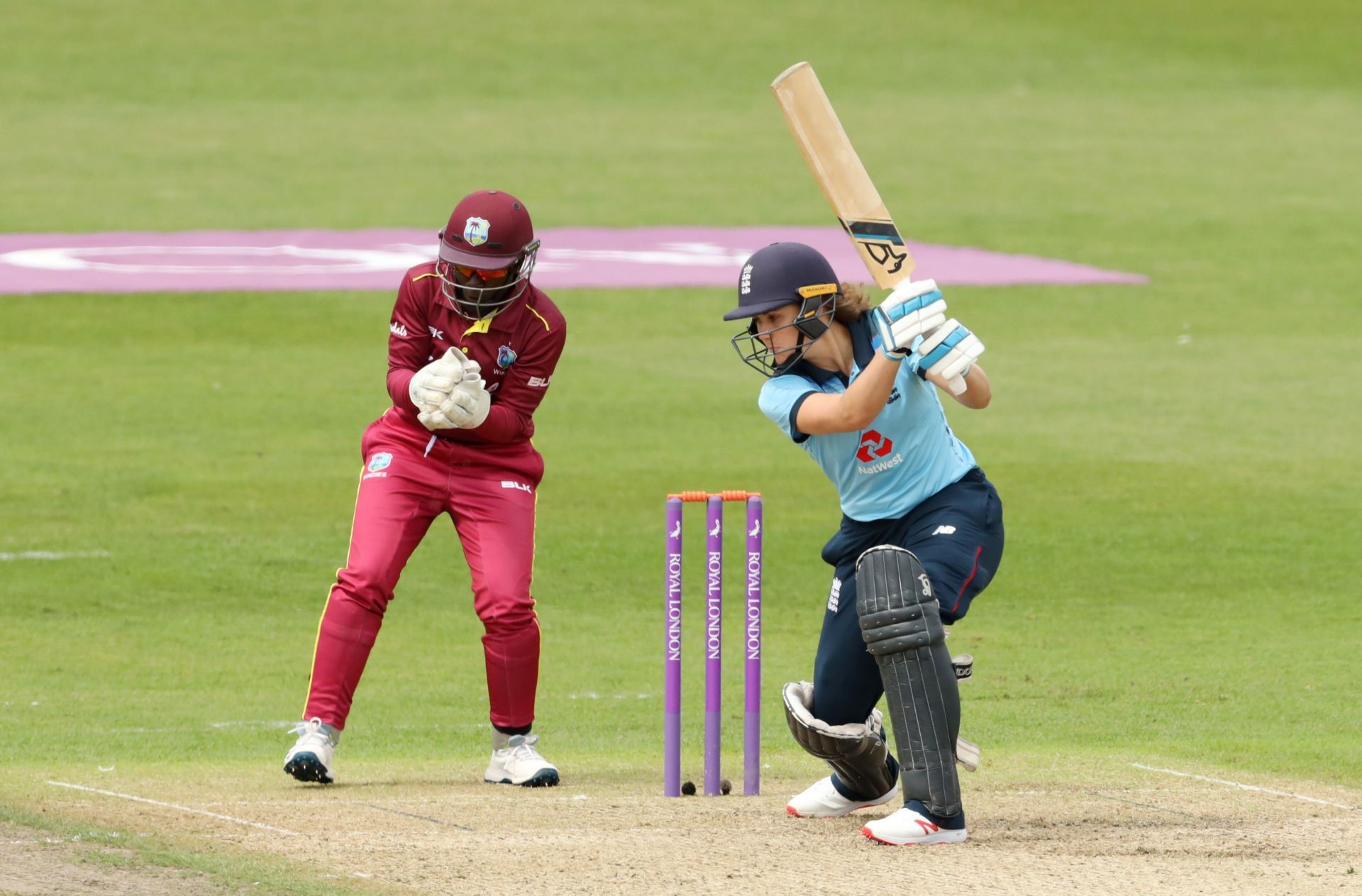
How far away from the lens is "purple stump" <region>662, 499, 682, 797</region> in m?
6.78

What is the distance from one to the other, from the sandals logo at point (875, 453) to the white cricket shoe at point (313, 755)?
80.1 inches

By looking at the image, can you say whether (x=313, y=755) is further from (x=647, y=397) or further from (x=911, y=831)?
(x=647, y=397)

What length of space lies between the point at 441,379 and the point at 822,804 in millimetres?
1806

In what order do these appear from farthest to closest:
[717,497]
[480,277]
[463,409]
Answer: [480,277] < [463,409] < [717,497]

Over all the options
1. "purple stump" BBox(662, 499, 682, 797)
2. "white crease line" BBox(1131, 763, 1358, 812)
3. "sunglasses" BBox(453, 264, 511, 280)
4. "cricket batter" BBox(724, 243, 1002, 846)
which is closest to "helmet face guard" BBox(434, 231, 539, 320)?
"sunglasses" BBox(453, 264, 511, 280)

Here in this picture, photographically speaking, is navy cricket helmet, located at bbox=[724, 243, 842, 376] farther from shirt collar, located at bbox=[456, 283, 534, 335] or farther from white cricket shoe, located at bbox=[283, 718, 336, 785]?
white cricket shoe, located at bbox=[283, 718, 336, 785]

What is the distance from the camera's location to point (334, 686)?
7195 millimetres

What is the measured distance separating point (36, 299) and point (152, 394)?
3.59m

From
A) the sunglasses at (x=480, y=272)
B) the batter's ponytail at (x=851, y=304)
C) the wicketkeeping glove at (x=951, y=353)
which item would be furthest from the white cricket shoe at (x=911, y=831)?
the sunglasses at (x=480, y=272)

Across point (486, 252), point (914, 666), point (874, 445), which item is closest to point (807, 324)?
point (874, 445)

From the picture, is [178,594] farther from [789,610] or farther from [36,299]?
[36,299]

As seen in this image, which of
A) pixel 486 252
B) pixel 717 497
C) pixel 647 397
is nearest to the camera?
pixel 717 497

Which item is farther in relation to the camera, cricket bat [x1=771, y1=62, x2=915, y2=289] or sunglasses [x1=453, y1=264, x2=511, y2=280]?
sunglasses [x1=453, y1=264, x2=511, y2=280]

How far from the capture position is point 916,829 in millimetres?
5824
